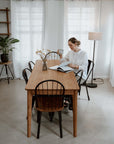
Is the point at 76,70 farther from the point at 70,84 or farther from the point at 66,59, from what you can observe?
the point at 70,84

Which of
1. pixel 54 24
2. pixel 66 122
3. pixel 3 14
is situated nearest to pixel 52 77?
pixel 66 122

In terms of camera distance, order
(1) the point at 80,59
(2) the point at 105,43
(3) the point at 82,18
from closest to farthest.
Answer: (1) the point at 80,59, (3) the point at 82,18, (2) the point at 105,43

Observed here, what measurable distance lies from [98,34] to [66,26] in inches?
37.8

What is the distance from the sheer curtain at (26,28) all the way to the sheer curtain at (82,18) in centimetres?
69

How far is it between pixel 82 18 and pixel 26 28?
149 centimetres

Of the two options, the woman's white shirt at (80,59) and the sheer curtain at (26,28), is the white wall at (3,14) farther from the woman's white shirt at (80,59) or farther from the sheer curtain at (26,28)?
the woman's white shirt at (80,59)

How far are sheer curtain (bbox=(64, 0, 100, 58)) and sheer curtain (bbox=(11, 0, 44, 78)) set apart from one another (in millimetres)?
688

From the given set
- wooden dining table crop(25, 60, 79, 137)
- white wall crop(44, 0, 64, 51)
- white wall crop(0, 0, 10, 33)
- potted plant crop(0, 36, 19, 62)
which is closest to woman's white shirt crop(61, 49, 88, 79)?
wooden dining table crop(25, 60, 79, 137)

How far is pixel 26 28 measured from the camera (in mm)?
4949

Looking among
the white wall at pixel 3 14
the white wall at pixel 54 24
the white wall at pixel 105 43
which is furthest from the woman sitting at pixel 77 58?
the white wall at pixel 3 14

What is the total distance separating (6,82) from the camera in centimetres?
496

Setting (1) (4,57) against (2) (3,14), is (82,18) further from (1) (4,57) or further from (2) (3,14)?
(1) (4,57)

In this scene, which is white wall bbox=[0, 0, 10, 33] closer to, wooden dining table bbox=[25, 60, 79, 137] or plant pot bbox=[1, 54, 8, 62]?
plant pot bbox=[1, 54, 8, 62]

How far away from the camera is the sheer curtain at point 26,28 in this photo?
4781 mm
